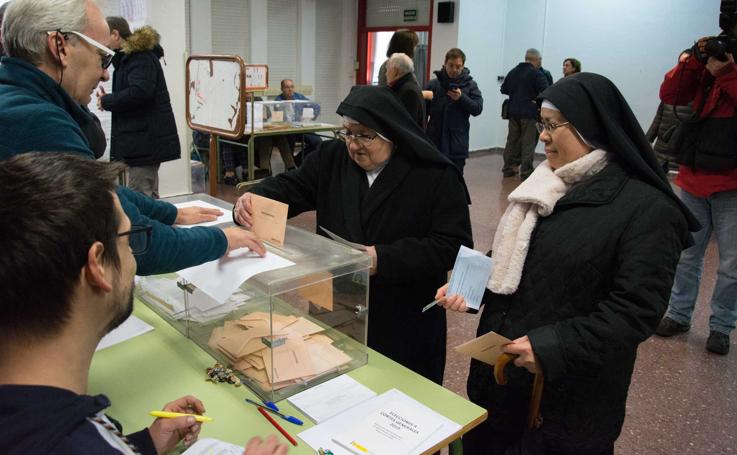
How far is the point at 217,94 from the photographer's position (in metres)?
3.45

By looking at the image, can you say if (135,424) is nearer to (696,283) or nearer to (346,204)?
(346,204)

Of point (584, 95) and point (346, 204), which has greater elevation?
point (584, 95)

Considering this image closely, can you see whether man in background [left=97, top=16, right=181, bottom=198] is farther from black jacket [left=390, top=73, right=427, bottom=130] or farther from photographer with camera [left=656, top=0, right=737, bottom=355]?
photographer with camera [left=656, top=0, right=737, bottom=355]

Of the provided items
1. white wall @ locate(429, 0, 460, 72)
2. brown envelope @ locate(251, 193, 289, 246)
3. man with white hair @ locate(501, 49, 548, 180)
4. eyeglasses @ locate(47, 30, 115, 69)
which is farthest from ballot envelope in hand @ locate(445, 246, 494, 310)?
white wall @ locate(429, 0, 460, 72)

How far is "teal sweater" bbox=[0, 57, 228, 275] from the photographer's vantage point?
1.33 metres

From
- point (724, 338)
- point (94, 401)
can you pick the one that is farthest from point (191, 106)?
point (724, 338)

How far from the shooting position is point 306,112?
7273mm

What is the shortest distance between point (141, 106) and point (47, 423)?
3469 mm

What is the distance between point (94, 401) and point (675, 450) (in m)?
2.37

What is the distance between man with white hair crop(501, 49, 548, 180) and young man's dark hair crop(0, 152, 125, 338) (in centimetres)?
732

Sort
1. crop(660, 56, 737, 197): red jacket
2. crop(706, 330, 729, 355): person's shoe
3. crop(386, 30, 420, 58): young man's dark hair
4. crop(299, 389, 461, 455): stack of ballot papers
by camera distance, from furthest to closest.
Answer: crop(386, 30, 420, 58): young man's dark hair < crop(706, 330, 729, 355): person's shoe < crop(660, 56, 737, 197): red jacket < crop(299, 389, 461, 455): stack of ballot papers

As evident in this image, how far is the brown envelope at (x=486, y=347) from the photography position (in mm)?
1375

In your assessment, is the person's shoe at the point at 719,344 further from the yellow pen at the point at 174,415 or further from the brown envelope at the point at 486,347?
the yellow pen at the point at 174,415

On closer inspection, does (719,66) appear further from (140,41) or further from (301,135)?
(301,135)
